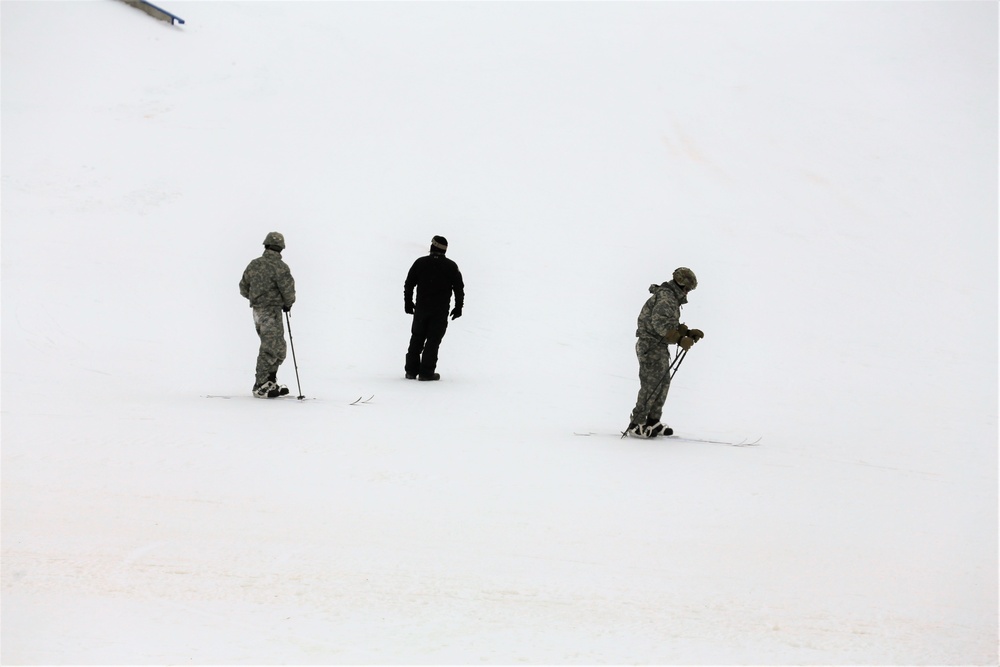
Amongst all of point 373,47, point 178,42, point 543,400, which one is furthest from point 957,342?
point 178,42

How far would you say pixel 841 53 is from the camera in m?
35.2

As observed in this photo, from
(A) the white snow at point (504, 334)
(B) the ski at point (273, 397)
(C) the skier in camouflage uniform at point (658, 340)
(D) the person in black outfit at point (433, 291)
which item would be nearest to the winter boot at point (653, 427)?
(C) the skier in camouflage uniform at point (658, 340)

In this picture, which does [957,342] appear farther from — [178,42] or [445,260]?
[178,42]

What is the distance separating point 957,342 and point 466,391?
32.3 ft

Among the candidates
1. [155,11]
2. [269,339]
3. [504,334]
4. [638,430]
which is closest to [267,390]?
[269,339]

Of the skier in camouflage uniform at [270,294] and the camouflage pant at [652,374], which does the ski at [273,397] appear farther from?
the camouflage pant at [652,374]

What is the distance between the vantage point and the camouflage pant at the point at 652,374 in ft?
30.5

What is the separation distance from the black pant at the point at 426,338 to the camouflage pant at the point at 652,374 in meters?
3.15

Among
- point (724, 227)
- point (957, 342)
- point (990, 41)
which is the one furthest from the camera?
point (990, 41)

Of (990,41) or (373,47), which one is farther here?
(990,41)

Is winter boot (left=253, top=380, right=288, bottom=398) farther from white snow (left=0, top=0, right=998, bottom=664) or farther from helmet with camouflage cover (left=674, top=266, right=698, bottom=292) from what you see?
helmet with camouflage cover (left=674, top=266, right=698, bottom=292)

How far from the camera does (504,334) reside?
16078mm

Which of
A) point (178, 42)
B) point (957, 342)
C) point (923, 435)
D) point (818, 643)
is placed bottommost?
point (818, 643)

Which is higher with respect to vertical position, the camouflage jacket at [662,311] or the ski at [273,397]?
the camouflage jacket at [662,311]
